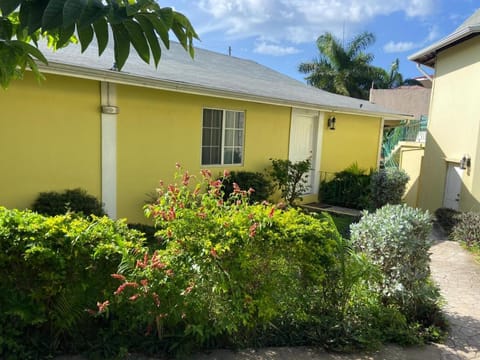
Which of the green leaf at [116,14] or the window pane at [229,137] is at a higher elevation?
the green leaf at [116,14]

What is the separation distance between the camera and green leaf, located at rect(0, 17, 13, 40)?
64.6 inches

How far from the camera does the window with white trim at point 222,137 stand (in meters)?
9.00

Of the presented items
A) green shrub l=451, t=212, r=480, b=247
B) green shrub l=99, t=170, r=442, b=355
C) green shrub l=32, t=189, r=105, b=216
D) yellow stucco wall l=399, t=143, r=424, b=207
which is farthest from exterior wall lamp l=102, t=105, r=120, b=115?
yellow stucco wall l=399, t=143, r=424, b=207

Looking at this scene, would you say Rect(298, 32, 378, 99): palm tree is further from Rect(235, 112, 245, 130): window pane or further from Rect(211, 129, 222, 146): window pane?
Rect(211, 129, 222, 146): window pane

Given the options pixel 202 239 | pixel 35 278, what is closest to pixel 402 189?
pixel 202 239

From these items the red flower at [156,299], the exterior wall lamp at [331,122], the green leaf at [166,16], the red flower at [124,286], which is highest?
the exterior wall lamp at [331,122]

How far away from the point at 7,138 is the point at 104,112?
1639mm

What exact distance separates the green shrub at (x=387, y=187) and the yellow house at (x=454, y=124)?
4.96 feet

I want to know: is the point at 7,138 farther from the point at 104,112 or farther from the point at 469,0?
the point at 469,0

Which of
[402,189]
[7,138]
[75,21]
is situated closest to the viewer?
[75,21]

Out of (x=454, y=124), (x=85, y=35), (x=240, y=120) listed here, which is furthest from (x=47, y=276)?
(x=454, y=124)

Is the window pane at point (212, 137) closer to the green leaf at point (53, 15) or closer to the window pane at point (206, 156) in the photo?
the window pane at point (206, 156)

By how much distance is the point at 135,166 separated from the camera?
300 inches

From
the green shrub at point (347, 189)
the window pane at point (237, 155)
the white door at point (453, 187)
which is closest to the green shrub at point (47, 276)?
the window pane at point (237, 155)
